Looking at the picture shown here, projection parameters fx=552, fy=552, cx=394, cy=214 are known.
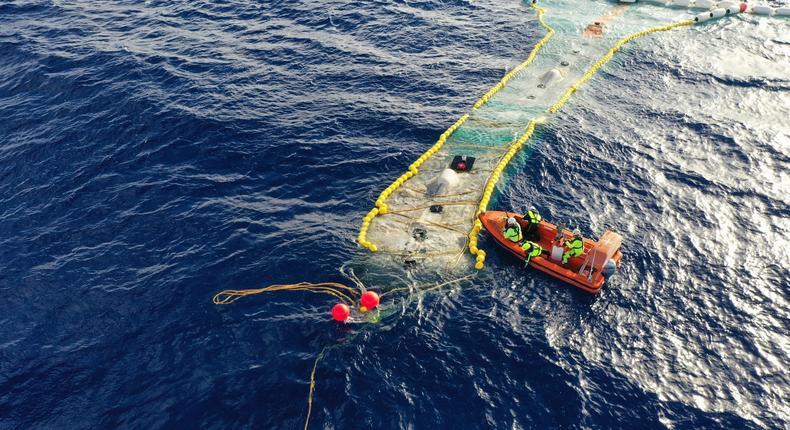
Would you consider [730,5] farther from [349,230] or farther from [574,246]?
[349,230]

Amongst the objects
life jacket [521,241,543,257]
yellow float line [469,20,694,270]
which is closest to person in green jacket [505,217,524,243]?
life jacket [521,241,543,257]

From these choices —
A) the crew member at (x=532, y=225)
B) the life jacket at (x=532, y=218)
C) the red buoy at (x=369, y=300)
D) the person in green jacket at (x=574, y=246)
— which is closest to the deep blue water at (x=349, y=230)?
the red buoy at (x=369, y=300)

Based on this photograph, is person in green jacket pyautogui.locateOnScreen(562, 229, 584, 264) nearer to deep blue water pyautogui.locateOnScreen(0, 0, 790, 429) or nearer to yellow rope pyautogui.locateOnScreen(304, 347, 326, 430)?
deep blue water pyautogui.locateOnScreen(0, 0, 790, 429)

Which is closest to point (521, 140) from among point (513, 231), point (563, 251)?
point (513, 231)

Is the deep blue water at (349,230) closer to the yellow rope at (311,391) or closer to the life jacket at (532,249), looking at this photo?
the yellow rope at (311,391)

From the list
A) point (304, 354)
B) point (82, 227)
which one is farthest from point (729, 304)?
point (82, 227)

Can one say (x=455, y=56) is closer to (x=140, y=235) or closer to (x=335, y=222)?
(x=335, y=222)
